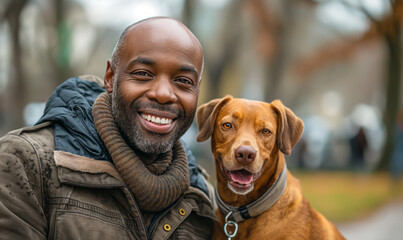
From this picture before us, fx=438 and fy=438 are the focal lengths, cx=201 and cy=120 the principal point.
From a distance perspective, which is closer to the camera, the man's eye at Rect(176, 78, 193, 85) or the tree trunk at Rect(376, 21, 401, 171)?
the man's eye at Rect(176, 78, 193, 85)

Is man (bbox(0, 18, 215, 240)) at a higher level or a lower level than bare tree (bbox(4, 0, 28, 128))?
higher

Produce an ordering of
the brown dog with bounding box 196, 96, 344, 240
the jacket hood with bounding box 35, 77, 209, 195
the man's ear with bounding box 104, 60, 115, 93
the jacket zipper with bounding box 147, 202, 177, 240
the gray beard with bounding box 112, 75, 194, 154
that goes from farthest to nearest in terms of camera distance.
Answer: the brown dog with bounding box 196, 96, 344, 240, the man's ear with bounding box 104, 60, 115, 93, the gray beard with bounding box 112, 75, 194, 154, the jacket zipper with bounding box 147, 202, 177, 240, the jacket hood with bounding box 35, 77, 209, 195

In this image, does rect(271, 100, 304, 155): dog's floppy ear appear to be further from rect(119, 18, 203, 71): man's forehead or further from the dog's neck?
rect(119, 18, 203, 71): man's forehead

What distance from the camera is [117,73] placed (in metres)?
2.99

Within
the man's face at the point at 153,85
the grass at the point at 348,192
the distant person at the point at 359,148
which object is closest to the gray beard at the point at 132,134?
the man's face at the point at 153,85

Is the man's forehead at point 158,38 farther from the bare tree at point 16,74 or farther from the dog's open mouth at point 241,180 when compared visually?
the bare tree at point 16,74

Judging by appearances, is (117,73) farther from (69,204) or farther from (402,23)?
(402,23)

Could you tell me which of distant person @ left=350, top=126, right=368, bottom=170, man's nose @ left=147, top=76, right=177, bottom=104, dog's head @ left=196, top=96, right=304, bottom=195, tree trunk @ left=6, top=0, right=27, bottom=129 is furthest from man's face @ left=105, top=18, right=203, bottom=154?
distant person @ left=350, top=126, right=368, bottom=170

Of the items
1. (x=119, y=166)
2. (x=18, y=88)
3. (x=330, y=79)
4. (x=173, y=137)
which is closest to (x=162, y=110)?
(x=173, y=137)

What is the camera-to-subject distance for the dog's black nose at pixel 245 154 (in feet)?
10.5

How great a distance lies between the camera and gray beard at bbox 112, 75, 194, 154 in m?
2.92

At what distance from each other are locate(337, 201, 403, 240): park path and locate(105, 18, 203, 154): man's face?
7942 mm

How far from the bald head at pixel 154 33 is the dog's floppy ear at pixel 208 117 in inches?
28.9

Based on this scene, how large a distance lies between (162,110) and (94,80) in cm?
101
